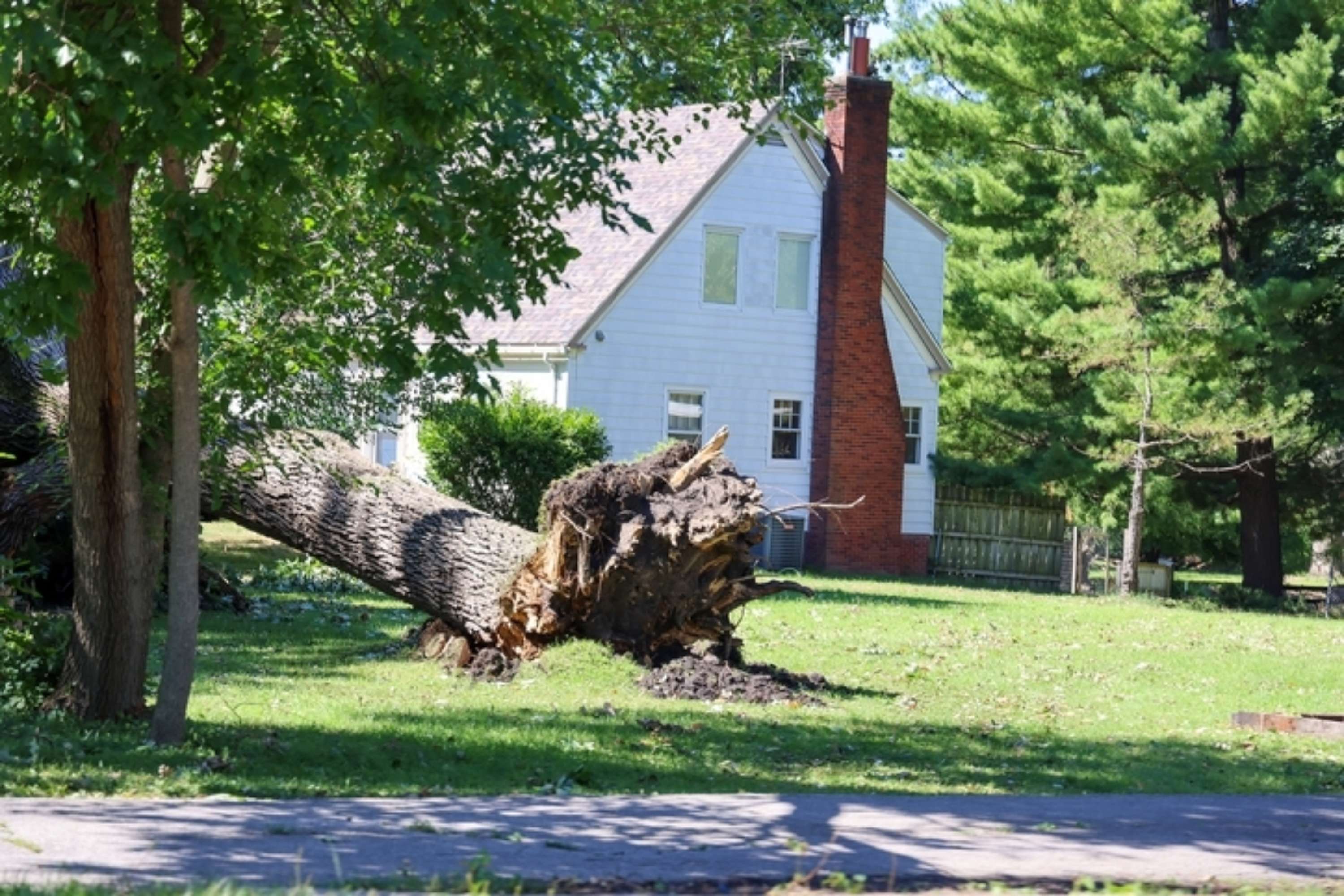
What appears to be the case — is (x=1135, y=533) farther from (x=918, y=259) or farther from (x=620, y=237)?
(x=620, y=237)

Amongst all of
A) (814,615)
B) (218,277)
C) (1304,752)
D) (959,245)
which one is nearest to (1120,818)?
(1304,752)

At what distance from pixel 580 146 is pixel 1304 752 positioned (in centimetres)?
707

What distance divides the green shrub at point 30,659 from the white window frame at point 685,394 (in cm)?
2157

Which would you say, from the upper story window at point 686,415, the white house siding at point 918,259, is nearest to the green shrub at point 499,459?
the upper story window at point 686,415

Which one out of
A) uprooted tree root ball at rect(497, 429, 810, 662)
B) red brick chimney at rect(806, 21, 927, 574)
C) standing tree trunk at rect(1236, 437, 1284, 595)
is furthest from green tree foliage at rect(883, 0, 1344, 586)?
uprooted tree root ball at rect(497, 429, 810, 662)

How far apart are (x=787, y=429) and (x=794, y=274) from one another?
113 inches

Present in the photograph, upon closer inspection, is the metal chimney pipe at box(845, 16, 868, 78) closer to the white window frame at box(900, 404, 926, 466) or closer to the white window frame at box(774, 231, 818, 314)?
the white window frame at box(774, 231, 818, 314)

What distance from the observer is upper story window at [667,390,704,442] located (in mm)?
34000

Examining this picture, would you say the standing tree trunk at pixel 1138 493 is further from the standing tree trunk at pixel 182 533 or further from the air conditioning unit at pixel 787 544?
the standing tree trunk at pixel 182 533

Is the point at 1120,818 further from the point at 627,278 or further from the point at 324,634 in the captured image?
the point at 627,278

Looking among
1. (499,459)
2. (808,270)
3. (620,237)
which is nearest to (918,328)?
(808,270)

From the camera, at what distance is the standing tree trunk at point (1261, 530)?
123 ft

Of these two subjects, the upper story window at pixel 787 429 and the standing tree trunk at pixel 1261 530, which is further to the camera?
the standing tree trunk at pixel 1261 530

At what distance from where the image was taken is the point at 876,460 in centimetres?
3562
